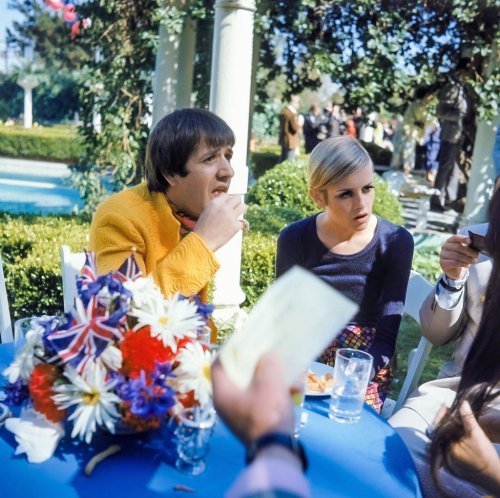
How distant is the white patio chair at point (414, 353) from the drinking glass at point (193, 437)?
1.44 meters

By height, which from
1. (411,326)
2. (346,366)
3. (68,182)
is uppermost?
(346,366)

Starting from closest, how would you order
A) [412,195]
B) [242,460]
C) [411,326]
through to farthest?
1. [242,460]
2. [411,326]
3. [412,195]

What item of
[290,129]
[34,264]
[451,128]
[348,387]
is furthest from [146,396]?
[290,129]

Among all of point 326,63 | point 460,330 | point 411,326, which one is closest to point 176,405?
point 460,330

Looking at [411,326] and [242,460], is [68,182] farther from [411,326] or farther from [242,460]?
[242,460]

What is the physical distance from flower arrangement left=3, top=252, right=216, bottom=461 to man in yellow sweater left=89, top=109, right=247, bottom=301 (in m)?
0.59

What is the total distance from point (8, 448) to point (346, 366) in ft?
3.08

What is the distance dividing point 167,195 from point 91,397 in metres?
1.07

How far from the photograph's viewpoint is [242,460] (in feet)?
4.76

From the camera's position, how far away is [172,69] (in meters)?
6.21

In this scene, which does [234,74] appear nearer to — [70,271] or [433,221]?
[70,271]

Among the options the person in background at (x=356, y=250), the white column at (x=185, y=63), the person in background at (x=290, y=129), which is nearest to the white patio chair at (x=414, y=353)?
the person in background at (x=356, y=250)

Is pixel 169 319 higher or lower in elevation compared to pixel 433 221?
higher

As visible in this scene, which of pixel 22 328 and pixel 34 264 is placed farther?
pixel 34 264
